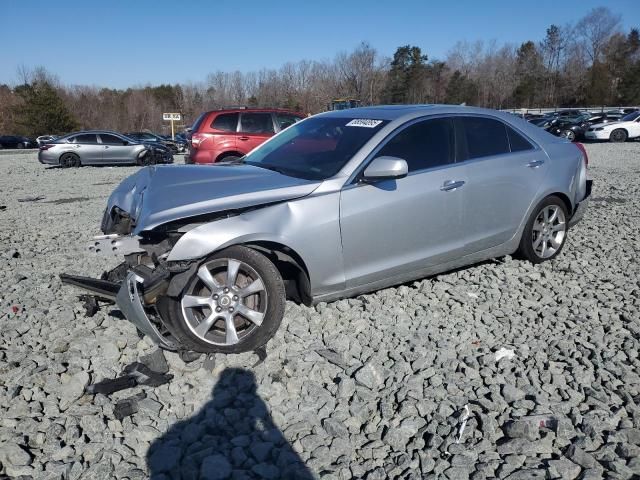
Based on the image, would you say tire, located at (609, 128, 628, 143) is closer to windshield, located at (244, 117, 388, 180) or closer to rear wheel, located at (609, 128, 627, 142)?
rear wheel, located at (609, 128, 627, 142)

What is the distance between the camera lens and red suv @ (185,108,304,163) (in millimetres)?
11398

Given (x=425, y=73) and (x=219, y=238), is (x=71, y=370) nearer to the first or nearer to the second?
(x=219, y=238)

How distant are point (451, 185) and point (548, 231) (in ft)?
5.39

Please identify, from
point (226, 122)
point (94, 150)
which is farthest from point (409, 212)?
point (94, 150)

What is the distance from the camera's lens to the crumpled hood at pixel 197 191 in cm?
349

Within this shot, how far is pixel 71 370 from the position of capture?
3.42 meters

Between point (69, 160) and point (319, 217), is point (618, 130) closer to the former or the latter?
point (69, 160)

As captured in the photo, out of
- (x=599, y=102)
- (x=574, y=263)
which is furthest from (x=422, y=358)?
(x=599, y=102)

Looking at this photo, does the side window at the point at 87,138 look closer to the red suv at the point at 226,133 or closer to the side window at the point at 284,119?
the red suv at the point at 226,133

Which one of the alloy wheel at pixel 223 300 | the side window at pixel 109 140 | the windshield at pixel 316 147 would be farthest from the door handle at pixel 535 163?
the side window at pixel 109 140

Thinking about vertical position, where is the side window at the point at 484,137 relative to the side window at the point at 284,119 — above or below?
below

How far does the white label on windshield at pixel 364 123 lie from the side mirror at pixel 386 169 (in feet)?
2.00

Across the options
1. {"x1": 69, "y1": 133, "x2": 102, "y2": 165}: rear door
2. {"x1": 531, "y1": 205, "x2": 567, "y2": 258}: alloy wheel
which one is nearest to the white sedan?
{"x1": 69, "y1": 133, "x2": 102, "y2": 165}: rear door

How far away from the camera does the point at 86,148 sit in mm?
19141
